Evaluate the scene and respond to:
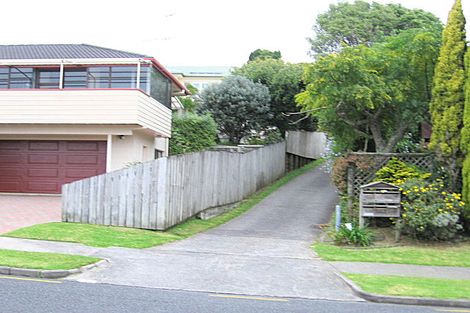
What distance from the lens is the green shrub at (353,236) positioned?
1230cm

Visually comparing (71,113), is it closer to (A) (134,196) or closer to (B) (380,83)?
(A) (134,196)

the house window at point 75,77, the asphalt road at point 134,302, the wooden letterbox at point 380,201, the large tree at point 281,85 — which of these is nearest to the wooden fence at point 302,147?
the large tree at point 281,85

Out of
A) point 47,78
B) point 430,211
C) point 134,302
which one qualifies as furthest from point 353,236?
point 47,78

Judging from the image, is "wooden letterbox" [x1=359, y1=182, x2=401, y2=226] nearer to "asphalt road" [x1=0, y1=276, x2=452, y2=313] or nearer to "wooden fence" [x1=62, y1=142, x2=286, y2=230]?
"wooden fence" [x1=62, y1=142, x2=286, y2=230]

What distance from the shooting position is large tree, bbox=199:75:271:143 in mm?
26234

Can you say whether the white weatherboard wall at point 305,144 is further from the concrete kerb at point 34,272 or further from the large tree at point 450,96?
the concrete kerb at point 34,272

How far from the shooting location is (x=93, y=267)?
357 inches

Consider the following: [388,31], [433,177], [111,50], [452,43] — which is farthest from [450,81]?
[388,31]

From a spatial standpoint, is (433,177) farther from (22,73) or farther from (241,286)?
(22,73)

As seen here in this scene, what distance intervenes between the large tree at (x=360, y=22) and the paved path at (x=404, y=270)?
24.9 meters

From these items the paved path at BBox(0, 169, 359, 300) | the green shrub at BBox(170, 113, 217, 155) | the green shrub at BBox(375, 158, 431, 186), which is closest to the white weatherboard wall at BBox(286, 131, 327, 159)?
the green shrub at BBox(170, 113, 217, 155)

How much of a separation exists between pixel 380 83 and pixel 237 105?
12.0m

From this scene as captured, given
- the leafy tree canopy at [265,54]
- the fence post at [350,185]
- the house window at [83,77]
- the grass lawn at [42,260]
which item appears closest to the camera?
the grass lawn at [42,260]

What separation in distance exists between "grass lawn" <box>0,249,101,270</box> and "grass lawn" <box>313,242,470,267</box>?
5.12m
